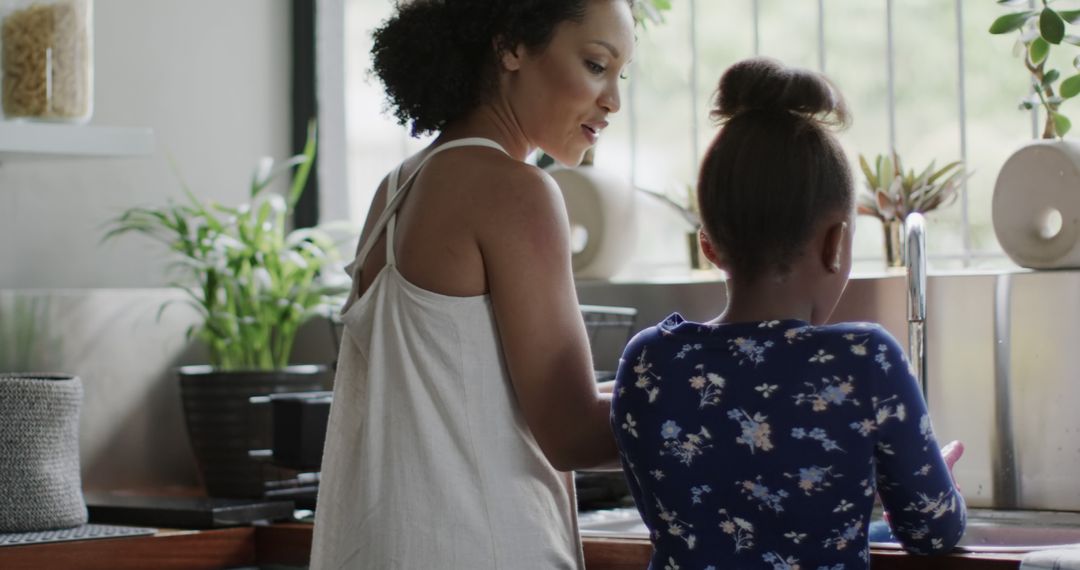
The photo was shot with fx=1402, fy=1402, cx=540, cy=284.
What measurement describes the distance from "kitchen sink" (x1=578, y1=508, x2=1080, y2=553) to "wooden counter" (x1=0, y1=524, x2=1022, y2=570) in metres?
0.05

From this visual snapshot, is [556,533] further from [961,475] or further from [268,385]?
[268,385]

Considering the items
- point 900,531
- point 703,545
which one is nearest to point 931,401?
point 900,531

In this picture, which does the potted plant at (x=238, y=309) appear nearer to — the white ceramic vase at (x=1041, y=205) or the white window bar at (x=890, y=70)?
the white window bar at (x=890, y=70)

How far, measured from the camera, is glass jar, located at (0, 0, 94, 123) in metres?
2.18

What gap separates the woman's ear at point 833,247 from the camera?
4.17ft

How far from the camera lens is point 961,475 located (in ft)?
6.61

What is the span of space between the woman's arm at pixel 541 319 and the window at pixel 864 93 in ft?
3.13

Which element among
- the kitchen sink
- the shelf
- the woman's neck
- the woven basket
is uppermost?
the shelf

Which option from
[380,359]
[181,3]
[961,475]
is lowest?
[961,475]

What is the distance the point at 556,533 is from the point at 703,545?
0.17 metres

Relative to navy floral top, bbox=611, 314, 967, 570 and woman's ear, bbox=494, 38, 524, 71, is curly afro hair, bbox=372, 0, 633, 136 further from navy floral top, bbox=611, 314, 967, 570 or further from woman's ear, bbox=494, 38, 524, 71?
navy floral top, bbox=611, 314, 967, 570

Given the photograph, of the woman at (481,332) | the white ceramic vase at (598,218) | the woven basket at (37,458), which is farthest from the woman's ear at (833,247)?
the woven basket at (37,458)

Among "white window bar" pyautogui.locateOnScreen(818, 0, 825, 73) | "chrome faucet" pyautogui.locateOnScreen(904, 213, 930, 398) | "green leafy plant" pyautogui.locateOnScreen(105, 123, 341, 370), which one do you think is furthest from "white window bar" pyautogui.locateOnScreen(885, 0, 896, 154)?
"green leafy plant" pyautogui.locateOnScreen(105, 123, 341, 370)

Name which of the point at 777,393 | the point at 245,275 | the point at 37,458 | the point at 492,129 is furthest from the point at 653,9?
the point at 777,393
